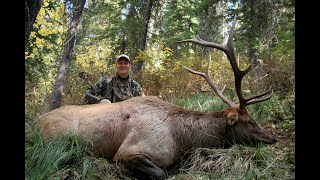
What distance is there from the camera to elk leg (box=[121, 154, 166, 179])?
15.5ft

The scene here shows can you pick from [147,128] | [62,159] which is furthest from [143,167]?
[62,159]

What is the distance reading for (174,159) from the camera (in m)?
5.12

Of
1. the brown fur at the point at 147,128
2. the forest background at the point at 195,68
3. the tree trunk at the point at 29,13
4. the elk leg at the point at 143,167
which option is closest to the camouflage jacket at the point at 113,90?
the forest background at the point at 195,68

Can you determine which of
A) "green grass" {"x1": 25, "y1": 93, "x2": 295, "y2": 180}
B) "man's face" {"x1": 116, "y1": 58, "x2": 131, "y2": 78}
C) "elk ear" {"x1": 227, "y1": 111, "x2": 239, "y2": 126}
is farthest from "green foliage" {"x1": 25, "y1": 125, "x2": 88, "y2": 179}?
"man's face" {"x1": 116, "y1": 58, "x2": 131, "y2": 78}

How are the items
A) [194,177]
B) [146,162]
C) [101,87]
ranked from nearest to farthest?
[194,177], [146,162], [101,87]


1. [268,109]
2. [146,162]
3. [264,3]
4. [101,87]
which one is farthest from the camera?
[264,3]

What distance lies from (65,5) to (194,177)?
907 centimetres

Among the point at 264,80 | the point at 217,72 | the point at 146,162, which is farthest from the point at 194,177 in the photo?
the point at 217,72

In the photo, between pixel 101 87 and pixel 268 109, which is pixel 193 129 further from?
pixel 101 87

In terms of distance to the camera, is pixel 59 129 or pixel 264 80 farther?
pixel 264 80

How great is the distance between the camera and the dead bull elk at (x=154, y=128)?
4.94m

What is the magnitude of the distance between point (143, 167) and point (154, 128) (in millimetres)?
624

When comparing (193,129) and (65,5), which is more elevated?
(65,5)

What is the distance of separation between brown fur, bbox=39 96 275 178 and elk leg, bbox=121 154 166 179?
1.4 inches
